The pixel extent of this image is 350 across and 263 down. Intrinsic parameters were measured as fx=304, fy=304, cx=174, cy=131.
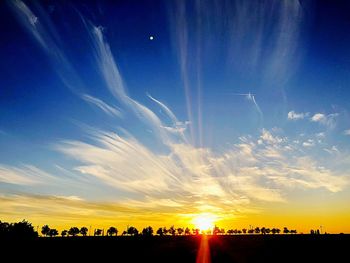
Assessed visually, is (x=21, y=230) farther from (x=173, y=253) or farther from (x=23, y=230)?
(x=173, y=253)

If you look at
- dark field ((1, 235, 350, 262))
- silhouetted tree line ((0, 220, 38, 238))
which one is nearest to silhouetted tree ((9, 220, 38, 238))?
silhouetted tree line ((0, 220, 38, 238))

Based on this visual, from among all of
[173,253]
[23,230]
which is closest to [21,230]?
[23,230]

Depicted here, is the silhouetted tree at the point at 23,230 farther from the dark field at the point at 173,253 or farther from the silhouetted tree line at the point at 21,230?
the dark field at the point at 173,253

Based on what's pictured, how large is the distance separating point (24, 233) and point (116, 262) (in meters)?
72.9

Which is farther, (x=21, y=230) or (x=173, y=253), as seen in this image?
(x=21, y=230)

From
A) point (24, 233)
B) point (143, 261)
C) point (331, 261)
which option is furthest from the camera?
point (24, 233)

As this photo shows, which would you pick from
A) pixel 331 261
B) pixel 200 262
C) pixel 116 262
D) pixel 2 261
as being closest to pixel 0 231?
pixel 2 261

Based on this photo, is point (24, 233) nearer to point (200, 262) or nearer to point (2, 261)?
point (2, 261)

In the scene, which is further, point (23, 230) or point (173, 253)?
point (23, 230)

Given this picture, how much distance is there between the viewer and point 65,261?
142 feet

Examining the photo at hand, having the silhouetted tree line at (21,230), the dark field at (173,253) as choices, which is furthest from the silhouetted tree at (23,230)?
the dark field at (173,253)

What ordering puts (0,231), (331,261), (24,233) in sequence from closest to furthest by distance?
(331,261), (0,231), (24,233)

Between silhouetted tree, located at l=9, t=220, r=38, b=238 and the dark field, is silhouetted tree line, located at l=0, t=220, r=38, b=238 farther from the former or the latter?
the dark field

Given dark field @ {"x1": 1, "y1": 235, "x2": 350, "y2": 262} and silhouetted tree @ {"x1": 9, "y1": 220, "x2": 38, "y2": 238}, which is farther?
silhouetted tree @ {"x1": 9, "y1": 220, "x2": 38, "y2": 238}
